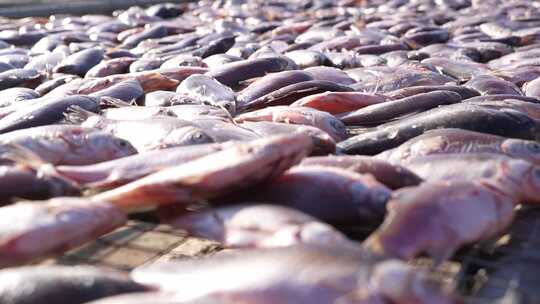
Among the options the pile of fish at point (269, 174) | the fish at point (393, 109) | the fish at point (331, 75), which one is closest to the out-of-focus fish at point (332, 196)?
the pile of fish at point (269, 174)

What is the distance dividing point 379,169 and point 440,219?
470 millimetres

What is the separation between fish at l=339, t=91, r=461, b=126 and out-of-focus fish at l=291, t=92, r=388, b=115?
97mm

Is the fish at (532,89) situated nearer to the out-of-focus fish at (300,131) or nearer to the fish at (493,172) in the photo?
the out-of-focus fish at (300,131)

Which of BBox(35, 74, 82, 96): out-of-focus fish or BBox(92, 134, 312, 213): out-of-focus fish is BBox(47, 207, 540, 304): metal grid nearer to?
BBox(92, 134, 312, 213): out-of-focus fish

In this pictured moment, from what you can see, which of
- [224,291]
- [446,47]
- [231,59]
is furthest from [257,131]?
[446,47]

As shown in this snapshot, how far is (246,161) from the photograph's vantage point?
6.45 ft

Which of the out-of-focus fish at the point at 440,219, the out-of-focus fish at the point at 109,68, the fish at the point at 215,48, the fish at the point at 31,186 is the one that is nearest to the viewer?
the out-of-focus fish at the point at 440,219

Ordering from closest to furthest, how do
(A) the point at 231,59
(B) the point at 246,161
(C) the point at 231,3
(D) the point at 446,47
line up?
(B) the point at 246,161 → (A) the point at 231,59 → (D) the point at 446,47 → (C) the point at 231,3

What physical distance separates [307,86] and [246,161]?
6.67 ft

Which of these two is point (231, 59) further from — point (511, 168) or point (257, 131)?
point (511, 168)

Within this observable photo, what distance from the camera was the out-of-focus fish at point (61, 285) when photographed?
1585mm

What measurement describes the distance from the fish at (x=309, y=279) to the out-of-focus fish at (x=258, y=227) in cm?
13

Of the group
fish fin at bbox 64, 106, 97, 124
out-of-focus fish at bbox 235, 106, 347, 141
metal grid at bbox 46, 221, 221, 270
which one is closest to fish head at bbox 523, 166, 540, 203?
metal grid at bbox 46, 221, 221, 270

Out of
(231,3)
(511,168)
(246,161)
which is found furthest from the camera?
(231,3)
